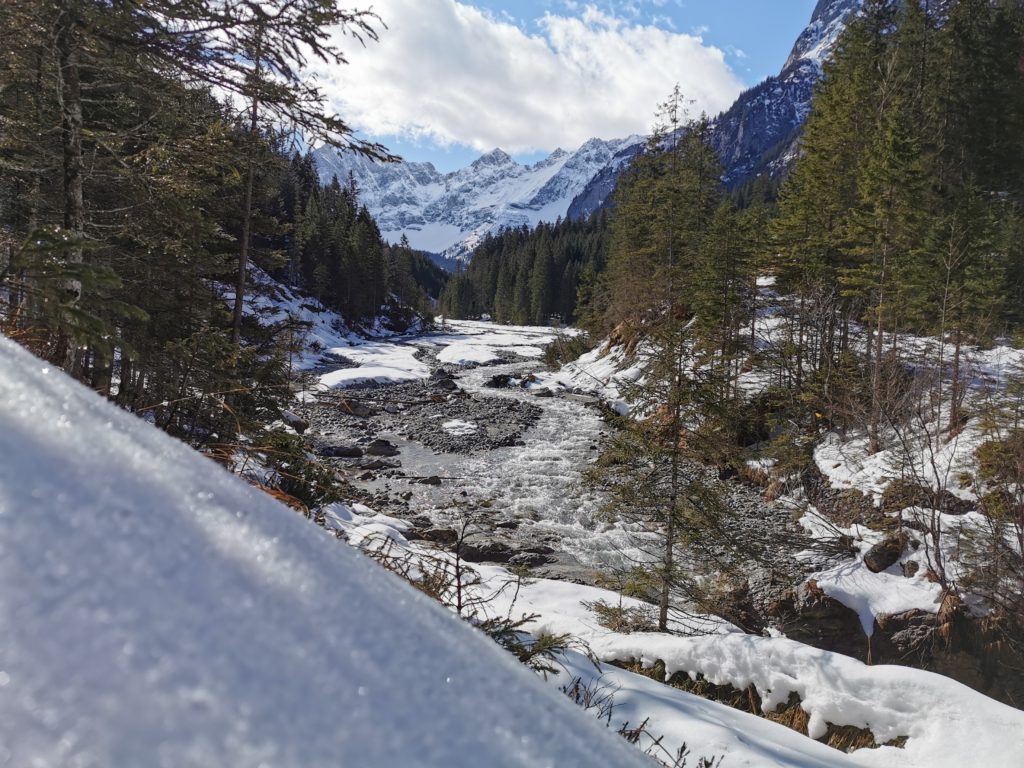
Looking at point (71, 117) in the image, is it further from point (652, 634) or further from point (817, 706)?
point (817, 706)

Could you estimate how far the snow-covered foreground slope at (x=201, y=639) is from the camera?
42cm

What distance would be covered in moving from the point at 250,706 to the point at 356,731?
0.10 meters

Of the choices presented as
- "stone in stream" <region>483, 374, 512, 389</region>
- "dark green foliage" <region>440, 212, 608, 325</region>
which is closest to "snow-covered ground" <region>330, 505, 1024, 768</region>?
"stone in stream" <region>483, 374, 512, 389</region>

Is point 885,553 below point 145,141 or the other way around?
below

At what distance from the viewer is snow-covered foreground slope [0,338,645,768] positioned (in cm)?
42

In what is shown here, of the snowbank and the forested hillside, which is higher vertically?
the forested hillside

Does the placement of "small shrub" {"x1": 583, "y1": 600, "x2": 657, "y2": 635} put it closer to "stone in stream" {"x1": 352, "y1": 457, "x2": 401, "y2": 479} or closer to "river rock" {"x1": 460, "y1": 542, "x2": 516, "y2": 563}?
"river rock" {"x1": 460, "y1": 542, "x2": 516, "y2": 563}

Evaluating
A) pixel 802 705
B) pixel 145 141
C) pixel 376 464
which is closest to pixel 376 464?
pixel 376 464

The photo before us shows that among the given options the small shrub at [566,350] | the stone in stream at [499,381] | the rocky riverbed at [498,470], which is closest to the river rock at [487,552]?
the rocky riverbed at [498,470]

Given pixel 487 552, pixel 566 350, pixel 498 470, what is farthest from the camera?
pixel 566 350

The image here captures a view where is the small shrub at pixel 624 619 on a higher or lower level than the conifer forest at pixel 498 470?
lower

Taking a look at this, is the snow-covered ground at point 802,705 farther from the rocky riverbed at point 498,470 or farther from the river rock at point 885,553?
the river rock at point 885,553

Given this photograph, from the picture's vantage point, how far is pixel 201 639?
51 cm

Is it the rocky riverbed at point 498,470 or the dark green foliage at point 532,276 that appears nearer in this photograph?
the rocky riverbed at point 498,470
